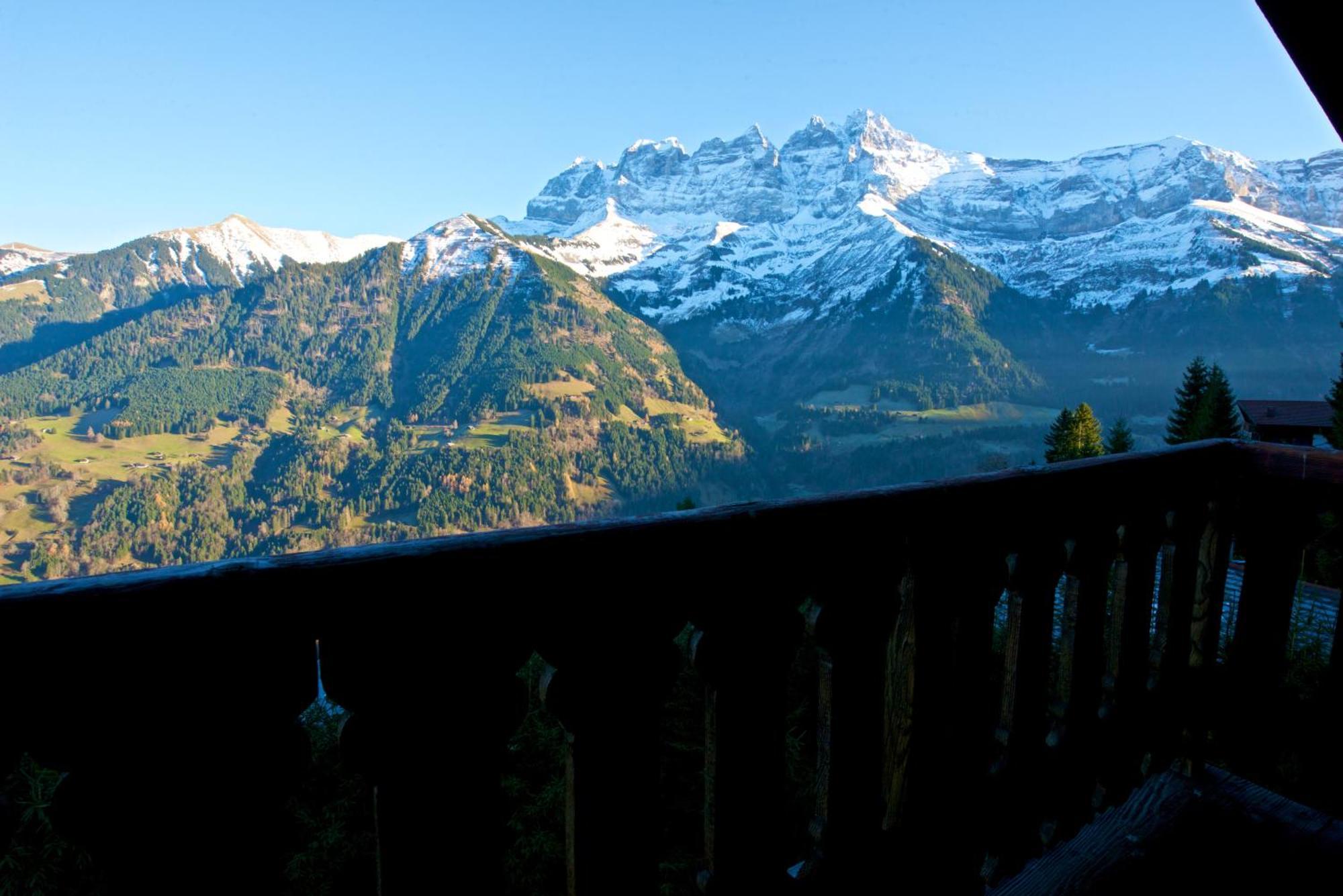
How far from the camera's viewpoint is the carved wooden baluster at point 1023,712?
2537 millimetres

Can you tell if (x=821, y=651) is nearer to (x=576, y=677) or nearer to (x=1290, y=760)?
(x=576, y=677)

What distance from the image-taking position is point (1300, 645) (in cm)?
893

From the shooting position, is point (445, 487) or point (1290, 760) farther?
point (445, 487)

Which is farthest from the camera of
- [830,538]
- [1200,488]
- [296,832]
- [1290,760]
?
[1290,760]

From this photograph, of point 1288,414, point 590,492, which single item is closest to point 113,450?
point 590,492

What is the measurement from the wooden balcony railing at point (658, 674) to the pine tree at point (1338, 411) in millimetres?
46390

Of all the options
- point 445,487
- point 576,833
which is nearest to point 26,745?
point 576,833

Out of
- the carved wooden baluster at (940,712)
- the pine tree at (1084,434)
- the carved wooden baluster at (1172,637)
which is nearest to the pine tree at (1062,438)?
the pine tree at (1084,434)

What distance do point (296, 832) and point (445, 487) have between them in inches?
6676

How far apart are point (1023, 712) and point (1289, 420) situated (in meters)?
61.7

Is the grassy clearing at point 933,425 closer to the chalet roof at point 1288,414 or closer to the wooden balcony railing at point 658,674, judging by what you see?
the chalet roof at point 1288,414

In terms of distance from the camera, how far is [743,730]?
1790 millimetres

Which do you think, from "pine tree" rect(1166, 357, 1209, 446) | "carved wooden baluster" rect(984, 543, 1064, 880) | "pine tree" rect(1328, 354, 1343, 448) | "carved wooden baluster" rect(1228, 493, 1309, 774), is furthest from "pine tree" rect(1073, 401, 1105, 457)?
"carved wooden baluster" rect(984, 543, 1064, 880)

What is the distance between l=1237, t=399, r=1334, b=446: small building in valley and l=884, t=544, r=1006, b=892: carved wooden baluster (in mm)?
56791
